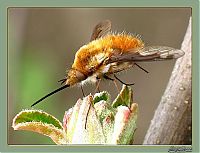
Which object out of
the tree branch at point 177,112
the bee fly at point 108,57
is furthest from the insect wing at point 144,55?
the tree branch at point 177,112

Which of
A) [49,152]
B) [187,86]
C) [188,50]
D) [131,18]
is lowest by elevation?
[49,152]

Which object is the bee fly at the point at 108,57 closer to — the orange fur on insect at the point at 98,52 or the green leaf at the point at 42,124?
the orange fur on insect at the point at 98,52

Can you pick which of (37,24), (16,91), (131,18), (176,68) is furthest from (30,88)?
(176,68)

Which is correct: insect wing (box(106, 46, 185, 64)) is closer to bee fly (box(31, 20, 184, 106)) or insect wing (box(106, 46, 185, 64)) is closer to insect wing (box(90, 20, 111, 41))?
bee fly (box(31, 20, 184, 106))

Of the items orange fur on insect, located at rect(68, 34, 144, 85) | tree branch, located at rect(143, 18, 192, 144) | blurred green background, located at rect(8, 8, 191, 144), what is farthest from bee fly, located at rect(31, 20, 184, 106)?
blurred green background, located at rect(8, 8, 191, 144)
